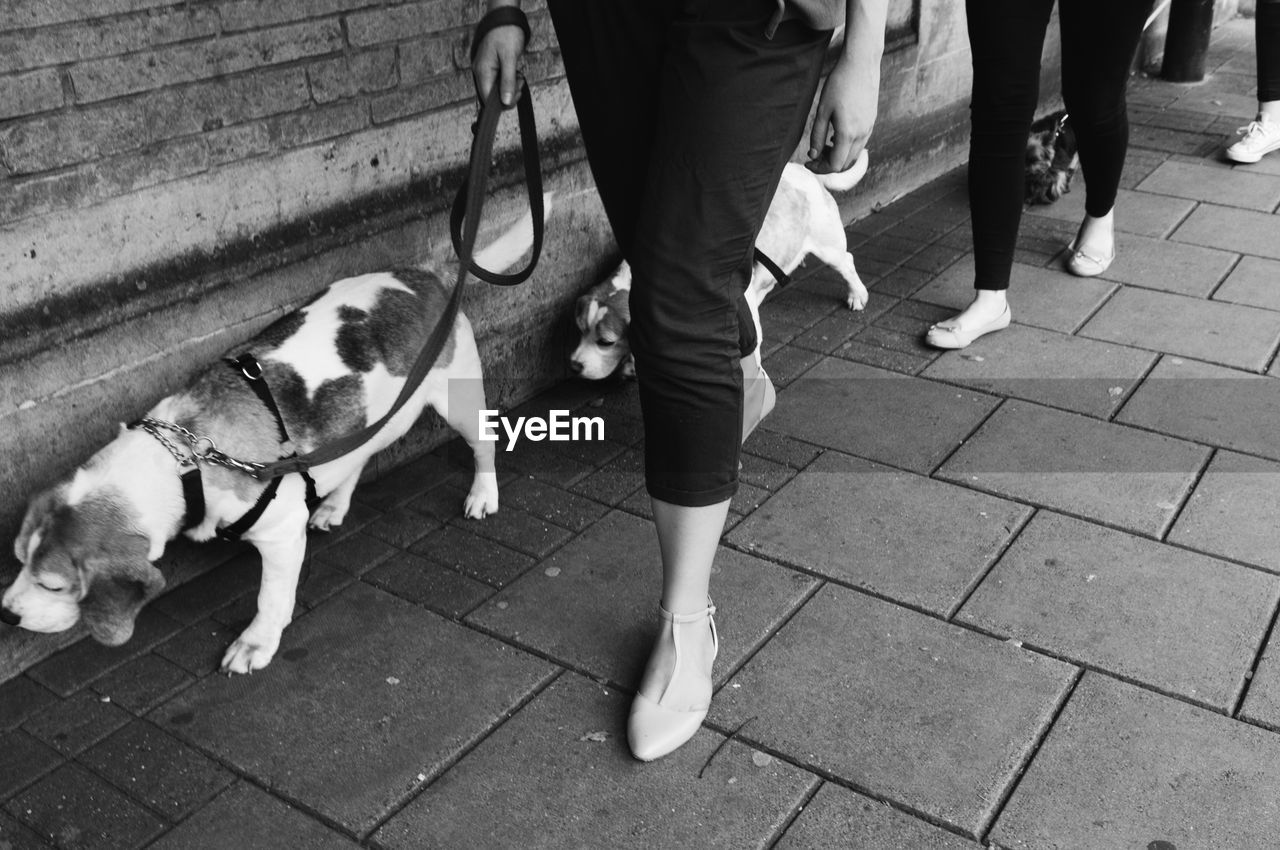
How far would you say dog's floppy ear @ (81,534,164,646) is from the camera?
8.89 ft

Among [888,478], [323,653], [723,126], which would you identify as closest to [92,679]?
[323,653]

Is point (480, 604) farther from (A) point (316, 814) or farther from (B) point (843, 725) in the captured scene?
(B) point (843, 725)

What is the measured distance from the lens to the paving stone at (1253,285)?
5090 millimetres

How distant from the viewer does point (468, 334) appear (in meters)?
3.65

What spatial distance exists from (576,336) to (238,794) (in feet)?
7.51

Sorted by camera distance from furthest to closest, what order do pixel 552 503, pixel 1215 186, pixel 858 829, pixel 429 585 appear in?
pixel 1215 186
pixel 552 503
pixel 429 585
pixel 858 829

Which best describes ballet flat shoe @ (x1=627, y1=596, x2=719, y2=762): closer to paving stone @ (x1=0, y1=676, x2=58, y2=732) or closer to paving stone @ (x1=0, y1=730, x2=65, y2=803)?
paving stone @ (x1=0, y1=730, x2=65, y2=803)

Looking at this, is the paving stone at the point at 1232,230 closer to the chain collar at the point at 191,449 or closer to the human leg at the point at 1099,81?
the human leg at the point at 1099,81

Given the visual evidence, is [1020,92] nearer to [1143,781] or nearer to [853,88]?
[853,88]

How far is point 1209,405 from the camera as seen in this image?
13.9 feet

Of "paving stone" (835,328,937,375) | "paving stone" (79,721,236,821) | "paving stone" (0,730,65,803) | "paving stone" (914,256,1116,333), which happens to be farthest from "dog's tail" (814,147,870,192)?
"paving stone" (0,730,65,803)

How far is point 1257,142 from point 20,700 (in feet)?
22.2

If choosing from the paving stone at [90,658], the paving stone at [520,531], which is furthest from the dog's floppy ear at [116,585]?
the paving stone at [520,531]

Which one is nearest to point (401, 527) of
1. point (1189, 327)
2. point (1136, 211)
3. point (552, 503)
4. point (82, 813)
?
point (552, 503)
